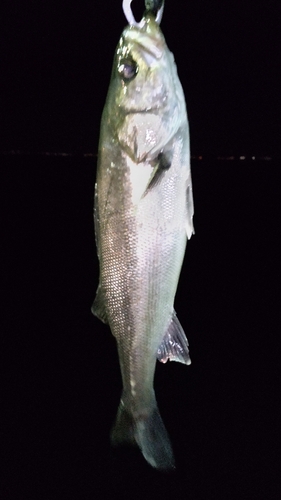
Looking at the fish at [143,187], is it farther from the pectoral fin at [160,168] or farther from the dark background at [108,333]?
the dark background at [108,333]

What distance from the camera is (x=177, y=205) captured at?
0.88 meters

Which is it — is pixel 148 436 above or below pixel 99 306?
below

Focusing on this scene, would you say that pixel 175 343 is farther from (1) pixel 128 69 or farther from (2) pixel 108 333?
(2) pixel 108 333

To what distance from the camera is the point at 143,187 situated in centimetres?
87

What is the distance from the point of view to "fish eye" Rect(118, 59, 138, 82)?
862mm

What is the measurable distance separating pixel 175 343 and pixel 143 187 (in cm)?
35

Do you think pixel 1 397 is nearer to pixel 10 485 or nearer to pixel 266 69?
pixel 10 485

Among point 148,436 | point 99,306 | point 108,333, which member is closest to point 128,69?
point 99,306

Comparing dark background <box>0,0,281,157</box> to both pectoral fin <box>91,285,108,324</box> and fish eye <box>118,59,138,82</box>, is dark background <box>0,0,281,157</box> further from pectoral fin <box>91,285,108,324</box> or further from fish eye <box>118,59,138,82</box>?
pectoral fin <box>91,285,108,324</box>

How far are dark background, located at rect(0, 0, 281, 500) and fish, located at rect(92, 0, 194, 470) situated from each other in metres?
1.10

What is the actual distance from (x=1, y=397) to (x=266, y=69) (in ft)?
6.69

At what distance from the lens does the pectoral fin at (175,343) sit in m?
0.97

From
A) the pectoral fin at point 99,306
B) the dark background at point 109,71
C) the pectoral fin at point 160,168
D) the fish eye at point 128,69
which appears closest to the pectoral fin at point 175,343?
the pectoral fin at point 99,306

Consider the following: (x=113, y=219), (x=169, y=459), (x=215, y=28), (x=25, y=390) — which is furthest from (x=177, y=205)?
(x=25, y=390)
